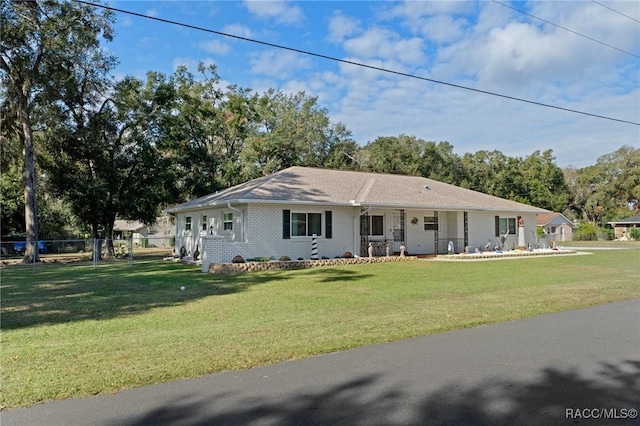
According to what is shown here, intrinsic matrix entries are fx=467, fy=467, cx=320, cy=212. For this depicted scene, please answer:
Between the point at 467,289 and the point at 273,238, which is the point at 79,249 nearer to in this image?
the point at 273,238

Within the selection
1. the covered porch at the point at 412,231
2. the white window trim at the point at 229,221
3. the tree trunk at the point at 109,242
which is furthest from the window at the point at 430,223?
the tree trunk at the point at 109,242

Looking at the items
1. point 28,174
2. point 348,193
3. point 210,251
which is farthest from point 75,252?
point 348,193

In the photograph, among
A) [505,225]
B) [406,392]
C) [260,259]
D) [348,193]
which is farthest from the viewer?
[505,225]

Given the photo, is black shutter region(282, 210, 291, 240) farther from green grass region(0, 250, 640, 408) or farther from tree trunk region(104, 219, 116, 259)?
tree trunk region(104, 219, 116, 259)

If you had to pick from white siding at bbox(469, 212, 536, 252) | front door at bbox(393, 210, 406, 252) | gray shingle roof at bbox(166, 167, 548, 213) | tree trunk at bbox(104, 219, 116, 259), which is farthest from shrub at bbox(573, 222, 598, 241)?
tree trunk at bbox(104, 219, 116, 259)

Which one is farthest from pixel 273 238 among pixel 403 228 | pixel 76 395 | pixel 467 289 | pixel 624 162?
pixel 624 162

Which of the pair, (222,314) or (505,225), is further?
(505,225)

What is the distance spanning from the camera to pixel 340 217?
21.8 meters

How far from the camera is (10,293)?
12172 mm

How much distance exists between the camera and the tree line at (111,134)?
81.3 feet

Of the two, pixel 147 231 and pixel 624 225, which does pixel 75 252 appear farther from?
pixel 624 225

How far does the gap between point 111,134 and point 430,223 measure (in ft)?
65.8

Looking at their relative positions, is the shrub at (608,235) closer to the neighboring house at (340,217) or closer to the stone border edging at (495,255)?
the neighboring house at (340,217)

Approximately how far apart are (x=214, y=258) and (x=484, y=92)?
36.6 feet
